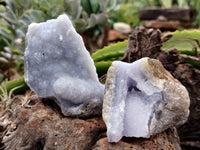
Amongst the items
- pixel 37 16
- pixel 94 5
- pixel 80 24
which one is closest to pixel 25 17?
pixel 37 16

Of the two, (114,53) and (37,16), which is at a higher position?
(37,16)

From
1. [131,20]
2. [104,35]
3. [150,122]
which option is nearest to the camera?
[150,122]

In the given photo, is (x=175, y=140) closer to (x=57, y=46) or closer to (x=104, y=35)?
(x=57, y=46)

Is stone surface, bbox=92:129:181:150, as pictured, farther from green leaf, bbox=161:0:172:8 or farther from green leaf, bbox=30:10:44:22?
green leaf, bbox=161:0:172:8

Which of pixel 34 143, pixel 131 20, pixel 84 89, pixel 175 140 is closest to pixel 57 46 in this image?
pixel 84 89

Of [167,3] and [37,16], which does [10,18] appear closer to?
[37,16]

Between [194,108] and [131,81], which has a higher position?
[131,81]
